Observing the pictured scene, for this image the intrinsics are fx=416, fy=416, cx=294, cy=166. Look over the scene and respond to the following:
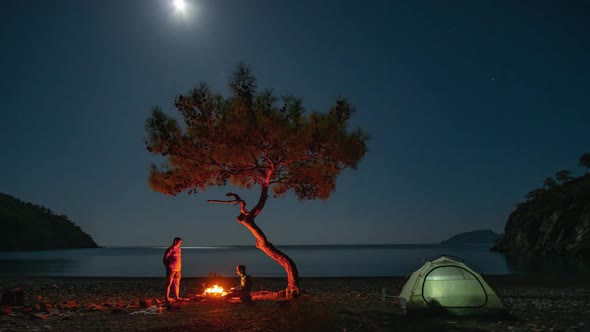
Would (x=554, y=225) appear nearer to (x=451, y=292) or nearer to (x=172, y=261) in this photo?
(x=451, y=292)

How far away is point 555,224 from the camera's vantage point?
93938mm

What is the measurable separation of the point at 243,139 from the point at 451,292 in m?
10.9

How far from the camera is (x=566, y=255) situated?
82.9m

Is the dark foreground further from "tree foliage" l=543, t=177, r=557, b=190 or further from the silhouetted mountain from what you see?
"tree foliage" l=543, t=177, r=557, b=190

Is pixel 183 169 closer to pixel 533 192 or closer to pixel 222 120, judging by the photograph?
pixel 222 120

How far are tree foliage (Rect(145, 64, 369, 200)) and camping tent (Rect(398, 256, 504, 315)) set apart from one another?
6589 millimetres

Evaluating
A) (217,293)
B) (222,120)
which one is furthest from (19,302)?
(222,120)

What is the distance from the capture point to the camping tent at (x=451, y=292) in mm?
15617

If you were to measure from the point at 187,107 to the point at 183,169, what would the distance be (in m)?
3.37

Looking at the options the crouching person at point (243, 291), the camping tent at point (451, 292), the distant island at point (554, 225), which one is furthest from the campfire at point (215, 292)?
the distant island at point (554, 225)

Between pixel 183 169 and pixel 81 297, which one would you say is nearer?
pixel 183 169

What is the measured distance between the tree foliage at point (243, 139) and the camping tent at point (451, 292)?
6.59 meters

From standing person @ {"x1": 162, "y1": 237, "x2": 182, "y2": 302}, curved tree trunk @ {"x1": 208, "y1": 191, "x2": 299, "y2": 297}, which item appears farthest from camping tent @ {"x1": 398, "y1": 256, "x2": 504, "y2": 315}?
standing person @ {"x1": 162, "y1": 237, "x2": 182, "y2": 302}

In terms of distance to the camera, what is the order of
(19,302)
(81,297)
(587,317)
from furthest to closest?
(81,297), (19,302), (587,317)
